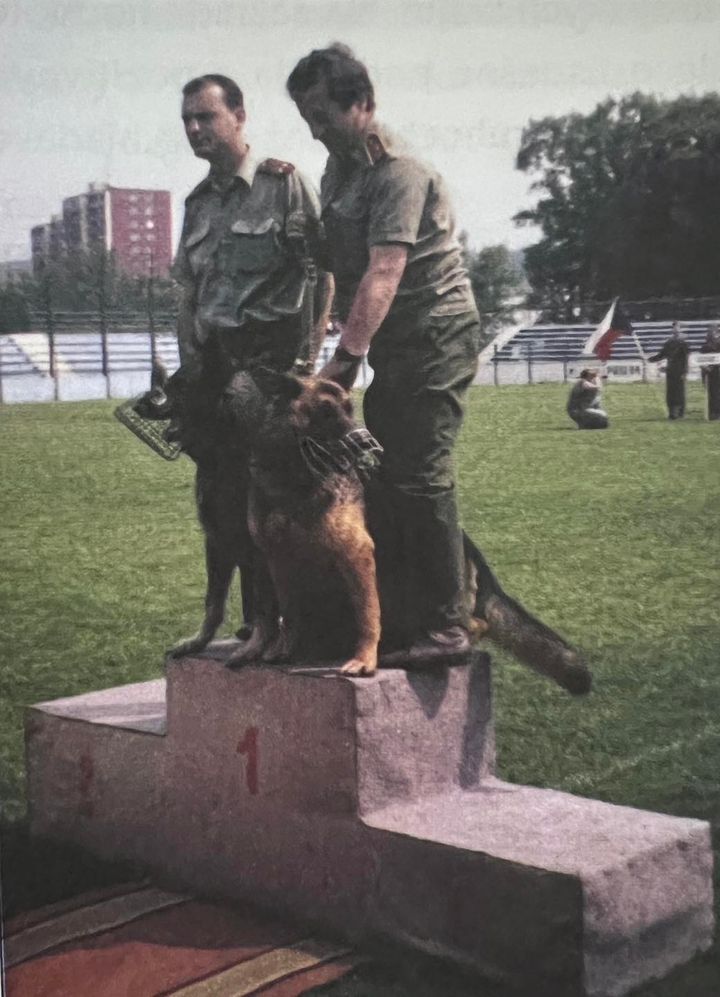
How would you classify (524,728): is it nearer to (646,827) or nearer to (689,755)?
(689,755)

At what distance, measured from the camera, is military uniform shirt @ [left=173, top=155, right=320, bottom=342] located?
11.4ft

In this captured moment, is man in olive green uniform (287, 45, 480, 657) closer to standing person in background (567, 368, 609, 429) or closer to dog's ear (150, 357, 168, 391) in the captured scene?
standing person in background (567, 368, 609, 429)

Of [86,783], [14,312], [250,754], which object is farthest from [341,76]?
[86,783]

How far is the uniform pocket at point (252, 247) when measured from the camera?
349 cm

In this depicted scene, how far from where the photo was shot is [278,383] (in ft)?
11.0

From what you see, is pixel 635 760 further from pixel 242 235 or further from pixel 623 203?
pixel 242 235

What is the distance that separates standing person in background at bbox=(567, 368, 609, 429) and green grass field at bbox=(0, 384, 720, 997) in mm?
41

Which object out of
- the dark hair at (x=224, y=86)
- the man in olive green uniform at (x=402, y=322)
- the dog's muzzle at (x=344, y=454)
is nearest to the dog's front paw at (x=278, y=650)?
the man in olive green uniform at (x=402, y=322)

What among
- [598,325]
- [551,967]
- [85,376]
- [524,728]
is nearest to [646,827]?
[551,967]

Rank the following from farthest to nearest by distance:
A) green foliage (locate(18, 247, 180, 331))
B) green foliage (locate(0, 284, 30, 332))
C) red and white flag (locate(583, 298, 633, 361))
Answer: green foliage (locate(0, 284, 30, 332)) → green foliage (locate(18, 247, 180, 331)) → red and white flag (locate(583, 298, 633, 361))

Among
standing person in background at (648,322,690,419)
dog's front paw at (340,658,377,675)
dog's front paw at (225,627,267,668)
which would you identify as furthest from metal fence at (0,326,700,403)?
dog's front paw at (340,658,377,675)

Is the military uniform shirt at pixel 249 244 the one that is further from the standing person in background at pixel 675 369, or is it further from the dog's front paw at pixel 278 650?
the standing person in background at pixel 675 369

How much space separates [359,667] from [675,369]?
3.19 ft

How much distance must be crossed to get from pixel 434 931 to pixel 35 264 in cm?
187
